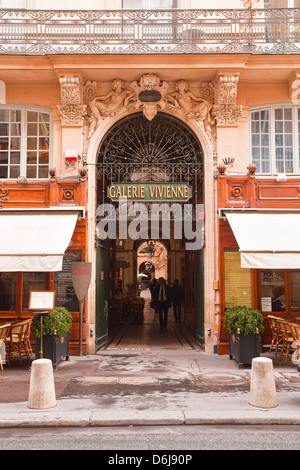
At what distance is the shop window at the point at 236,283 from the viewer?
1157 cm

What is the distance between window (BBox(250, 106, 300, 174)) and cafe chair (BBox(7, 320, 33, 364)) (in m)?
7.43

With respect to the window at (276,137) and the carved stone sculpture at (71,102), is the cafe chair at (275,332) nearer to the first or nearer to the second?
the window at (276,137)

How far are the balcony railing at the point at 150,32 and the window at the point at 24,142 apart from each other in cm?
170

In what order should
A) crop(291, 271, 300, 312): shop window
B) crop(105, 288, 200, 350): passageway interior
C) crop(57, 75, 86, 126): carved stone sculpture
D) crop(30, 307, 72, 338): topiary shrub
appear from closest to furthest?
crop(30, 307, 72, 338): topiary shrub
crop(57, 75, 86, 126): carved stone sculpture
crop(291, 271, 300, 312): shop window
crop(105, 288, 200, 350): passageway interior

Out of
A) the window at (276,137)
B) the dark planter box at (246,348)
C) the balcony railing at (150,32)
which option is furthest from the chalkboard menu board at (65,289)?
the window at (276,137)

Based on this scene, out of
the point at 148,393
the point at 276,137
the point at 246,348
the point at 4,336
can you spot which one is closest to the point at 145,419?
the point at 148,393

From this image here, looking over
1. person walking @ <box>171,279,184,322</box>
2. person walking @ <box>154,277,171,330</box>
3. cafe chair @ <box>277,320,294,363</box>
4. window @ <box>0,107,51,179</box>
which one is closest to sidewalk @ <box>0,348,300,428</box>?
cafe chair @ <box>277,320,294,363</box>

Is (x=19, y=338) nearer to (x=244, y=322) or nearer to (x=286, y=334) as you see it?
(x=244, y=322)

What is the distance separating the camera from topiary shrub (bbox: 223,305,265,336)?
9.94 meters

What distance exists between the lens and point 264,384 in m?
7.02

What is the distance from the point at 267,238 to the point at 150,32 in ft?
20.8

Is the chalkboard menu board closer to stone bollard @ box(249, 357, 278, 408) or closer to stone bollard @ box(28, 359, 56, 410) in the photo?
stone bollard @ box(28, 359, 56, 410)

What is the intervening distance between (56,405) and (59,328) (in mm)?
2813

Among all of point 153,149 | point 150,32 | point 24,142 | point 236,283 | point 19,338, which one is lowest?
point 19,338
